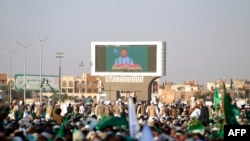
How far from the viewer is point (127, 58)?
241 feet

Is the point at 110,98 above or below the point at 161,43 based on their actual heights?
below

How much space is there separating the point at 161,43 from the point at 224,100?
5435cm

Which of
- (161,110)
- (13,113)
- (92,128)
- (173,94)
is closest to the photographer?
(92,128)

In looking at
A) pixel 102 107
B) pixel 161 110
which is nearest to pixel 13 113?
pixel 102 107

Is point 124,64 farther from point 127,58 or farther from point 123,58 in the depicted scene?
point 127,58

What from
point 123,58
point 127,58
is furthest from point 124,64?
point 127,58

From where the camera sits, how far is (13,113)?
32.9 meters

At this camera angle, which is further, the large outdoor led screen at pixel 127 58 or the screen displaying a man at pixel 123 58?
the screen displaying a man at pixel 123 58

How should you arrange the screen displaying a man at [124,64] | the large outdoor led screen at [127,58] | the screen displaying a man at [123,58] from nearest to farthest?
the large outdoor led screen at [127,58]
the screen displaying a man at [124,64]
the screen displaying a man at [123,58]

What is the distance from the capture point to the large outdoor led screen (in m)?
72.9

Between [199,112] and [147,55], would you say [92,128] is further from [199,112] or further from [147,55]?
[147,55]

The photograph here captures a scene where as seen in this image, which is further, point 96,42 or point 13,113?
point 96,42

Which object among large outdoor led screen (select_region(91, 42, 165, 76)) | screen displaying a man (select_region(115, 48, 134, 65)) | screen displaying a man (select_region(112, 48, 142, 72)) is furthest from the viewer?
screen displaying a man (select_region(115, 48, 134, 65))

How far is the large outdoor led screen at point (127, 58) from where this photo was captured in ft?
239
